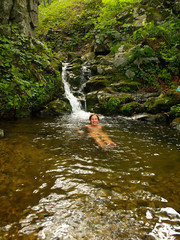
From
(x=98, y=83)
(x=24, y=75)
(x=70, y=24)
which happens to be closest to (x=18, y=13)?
(x=24, y=75)

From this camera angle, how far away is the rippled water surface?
179 centimetres

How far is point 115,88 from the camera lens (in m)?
11.2

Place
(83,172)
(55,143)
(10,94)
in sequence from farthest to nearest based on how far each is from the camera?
(10,94) → (55,143) → (83,172)

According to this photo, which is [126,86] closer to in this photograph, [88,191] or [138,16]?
[138,16]

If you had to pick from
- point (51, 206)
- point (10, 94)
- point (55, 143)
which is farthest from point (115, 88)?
point (51, 206)

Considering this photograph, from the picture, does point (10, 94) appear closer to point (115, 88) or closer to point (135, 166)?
point (135, 166)

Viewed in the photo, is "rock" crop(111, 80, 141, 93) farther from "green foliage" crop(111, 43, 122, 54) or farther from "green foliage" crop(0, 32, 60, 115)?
"green foliage" crop(0, 32, 60, 115)

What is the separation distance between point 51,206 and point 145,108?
8.07m

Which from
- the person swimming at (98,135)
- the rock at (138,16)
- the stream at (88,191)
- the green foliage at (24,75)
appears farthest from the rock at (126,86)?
the stream at (88,191)

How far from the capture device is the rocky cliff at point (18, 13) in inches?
357

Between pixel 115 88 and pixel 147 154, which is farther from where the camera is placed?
pixel 115 88

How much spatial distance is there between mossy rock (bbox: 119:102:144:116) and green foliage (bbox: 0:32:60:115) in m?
4.60

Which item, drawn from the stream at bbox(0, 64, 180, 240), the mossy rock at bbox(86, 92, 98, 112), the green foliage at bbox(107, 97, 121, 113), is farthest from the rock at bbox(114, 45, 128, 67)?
the stream at bbox(0, 64, 180, 240)

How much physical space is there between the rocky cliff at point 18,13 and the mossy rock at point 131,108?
7.66 m
